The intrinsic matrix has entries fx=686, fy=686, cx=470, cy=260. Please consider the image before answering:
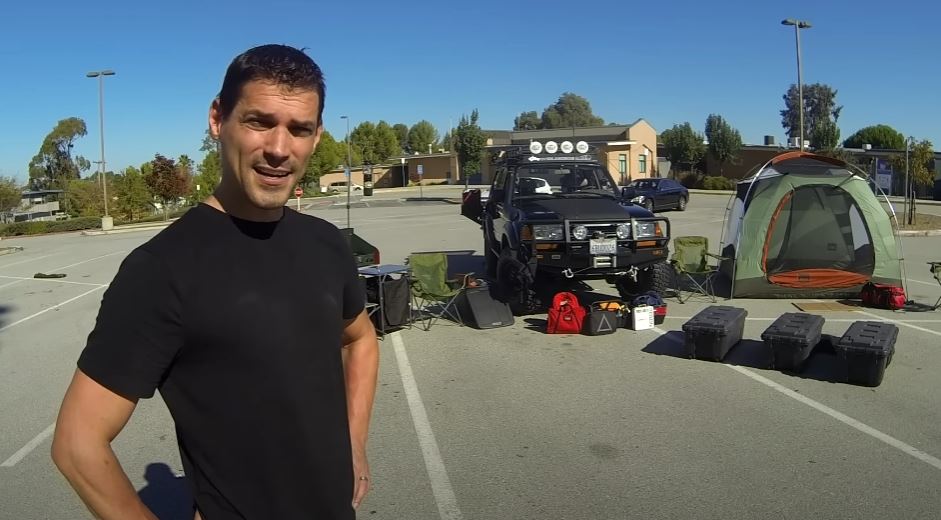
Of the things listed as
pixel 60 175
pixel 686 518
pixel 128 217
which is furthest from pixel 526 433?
pixel 60 175

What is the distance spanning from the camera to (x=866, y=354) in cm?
593

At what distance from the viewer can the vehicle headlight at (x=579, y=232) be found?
887cm

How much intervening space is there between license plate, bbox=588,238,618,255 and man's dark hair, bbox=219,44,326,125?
7452mm

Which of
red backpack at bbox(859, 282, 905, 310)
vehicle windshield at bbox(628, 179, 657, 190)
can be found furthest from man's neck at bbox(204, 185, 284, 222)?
vehicle windshield at bbox(628, 179, 657, 190)

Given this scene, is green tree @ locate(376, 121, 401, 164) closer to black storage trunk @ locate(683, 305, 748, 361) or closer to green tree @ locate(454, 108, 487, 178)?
green tree @ locate(454, 108, 487, 178)

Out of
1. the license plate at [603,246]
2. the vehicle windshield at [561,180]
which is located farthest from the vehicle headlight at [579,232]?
the vehicle windshield at [561,180]

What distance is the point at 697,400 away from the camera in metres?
5.79

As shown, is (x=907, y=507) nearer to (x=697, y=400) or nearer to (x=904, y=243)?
(x=697, y=400)

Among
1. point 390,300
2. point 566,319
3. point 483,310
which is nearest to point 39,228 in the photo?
point 390,300

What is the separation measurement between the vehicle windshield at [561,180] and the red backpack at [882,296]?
376 cm

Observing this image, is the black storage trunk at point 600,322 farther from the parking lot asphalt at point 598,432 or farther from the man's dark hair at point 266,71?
the man's dark hair at point 266,71

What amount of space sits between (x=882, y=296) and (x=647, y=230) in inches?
133

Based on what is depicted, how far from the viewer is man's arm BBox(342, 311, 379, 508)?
6.25 ft

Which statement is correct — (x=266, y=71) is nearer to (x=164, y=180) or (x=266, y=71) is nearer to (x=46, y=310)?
(x=46, y=310)
